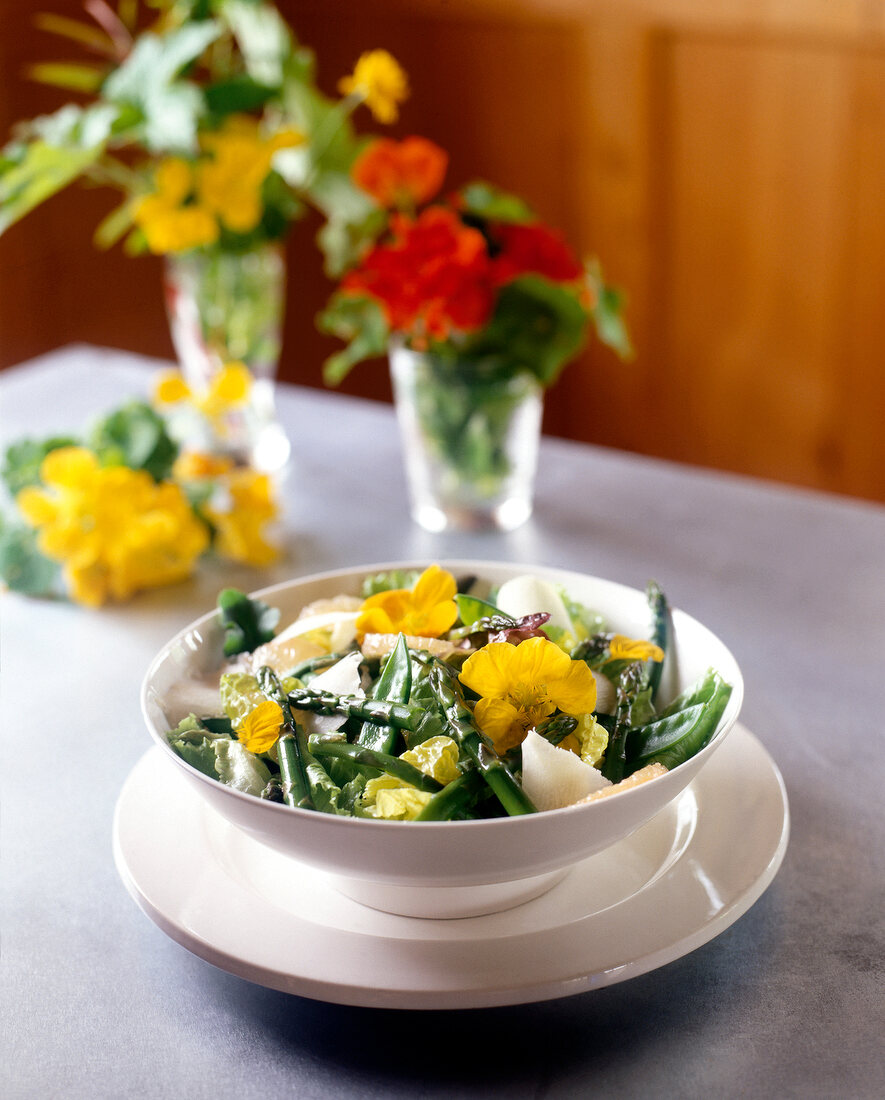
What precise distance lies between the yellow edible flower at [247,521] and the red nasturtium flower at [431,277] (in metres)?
0.22

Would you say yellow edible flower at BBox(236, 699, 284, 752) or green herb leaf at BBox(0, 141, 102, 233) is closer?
yellow edible flower at BBox(236, 699, 284, 752)

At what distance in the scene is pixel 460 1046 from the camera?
2.07ft

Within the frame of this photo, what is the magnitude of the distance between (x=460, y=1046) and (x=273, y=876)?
0.49 feet

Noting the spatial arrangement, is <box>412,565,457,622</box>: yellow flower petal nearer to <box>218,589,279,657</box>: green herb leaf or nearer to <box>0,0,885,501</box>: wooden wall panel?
<box>218,589,279,657</box>: green herb leaf

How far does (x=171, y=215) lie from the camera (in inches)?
49.6

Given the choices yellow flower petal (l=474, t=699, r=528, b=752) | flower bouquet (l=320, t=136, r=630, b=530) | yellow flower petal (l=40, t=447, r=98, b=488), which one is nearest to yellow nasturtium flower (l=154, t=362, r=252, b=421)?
flower bouquet (l=320, t=136, r=630, b=530)

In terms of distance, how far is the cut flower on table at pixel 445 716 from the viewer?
2.10ft

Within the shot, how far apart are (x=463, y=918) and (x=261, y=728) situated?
0.51 feet

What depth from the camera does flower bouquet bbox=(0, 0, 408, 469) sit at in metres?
1.25

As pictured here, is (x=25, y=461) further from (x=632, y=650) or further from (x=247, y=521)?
(x=632, y=650)

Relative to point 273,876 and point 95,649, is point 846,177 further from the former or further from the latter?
point 273,876

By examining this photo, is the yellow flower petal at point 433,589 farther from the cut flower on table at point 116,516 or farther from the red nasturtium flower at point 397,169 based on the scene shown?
the red nasturtium flower at point 397,169

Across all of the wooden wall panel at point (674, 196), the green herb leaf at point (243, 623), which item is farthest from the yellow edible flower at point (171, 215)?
the wooden wall panel at point (674, 196)

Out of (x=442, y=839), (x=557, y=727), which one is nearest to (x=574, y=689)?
(x=557, y=727)
